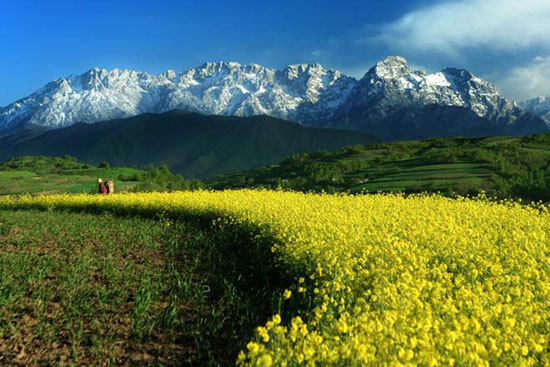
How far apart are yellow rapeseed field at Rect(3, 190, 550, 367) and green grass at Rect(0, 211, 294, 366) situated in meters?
1.14

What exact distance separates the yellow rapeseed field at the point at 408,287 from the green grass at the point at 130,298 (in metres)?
1.14

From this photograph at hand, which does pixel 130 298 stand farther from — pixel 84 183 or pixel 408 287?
pixel 84 183

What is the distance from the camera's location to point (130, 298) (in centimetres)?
902

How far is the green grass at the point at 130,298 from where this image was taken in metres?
6.86

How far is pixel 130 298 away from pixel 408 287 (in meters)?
6.02

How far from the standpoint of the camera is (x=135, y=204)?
21.6 m

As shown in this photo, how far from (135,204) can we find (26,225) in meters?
5.63

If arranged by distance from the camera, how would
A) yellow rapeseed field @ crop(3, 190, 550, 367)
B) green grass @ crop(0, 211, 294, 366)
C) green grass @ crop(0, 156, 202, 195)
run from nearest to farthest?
yellow rapeseed field @ crop(3, 190, 550, 367) < green grass @ crop(0, 211, 294, 366) < green grass @ crop(0, 156, 202, 195)

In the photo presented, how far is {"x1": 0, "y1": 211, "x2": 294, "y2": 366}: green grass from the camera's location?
686cm

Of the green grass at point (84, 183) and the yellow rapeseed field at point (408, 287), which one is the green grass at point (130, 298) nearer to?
the yellow rapeseed field at point (408, 287)

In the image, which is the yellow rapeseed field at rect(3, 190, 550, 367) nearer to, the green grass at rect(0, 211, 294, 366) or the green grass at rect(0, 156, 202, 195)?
the green grass at rect(0, 211, 294, 366)

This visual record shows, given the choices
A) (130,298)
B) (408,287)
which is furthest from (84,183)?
(408,287)

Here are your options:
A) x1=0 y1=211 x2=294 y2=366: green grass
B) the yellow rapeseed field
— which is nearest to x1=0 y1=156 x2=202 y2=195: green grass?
x1=0 y1=211 x2=294 y2=366: green grass

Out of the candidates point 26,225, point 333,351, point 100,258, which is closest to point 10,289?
point 100,258
